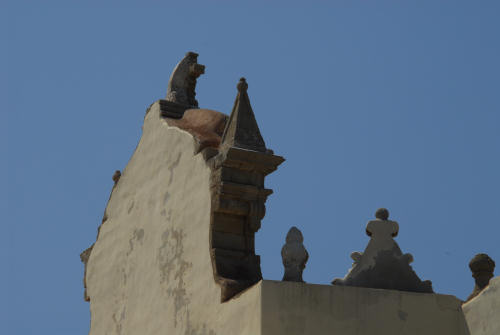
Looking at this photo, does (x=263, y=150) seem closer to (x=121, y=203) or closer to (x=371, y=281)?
(x=371, y=281)

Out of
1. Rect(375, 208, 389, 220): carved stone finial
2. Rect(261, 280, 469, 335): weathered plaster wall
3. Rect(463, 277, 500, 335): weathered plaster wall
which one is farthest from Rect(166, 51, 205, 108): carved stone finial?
Rect(463, 277, 500, 335): weathered plaster wall

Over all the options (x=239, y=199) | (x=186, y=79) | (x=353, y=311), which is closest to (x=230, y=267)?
(x=239, y=199)

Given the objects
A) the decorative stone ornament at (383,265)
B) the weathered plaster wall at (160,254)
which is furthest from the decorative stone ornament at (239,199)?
the decorative stone ornament at (383,265)

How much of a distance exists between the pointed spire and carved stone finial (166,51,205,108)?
9.65 ft

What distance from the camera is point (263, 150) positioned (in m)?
13.1

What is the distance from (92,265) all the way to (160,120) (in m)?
2.94

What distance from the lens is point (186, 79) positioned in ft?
54.0

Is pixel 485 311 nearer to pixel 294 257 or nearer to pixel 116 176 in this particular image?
pixel 294 257

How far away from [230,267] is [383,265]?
1893mm

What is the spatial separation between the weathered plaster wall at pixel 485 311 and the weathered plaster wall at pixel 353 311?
0.12 meters

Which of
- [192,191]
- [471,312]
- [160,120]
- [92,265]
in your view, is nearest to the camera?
[471,312]

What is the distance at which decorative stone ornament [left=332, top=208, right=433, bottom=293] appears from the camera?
13.0 metres

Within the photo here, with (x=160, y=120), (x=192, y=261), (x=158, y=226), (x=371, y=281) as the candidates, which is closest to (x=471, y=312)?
(x=371, y=281)

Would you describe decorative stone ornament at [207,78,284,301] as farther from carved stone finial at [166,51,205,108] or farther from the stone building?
carved stone finial at [166,51,205,108]
